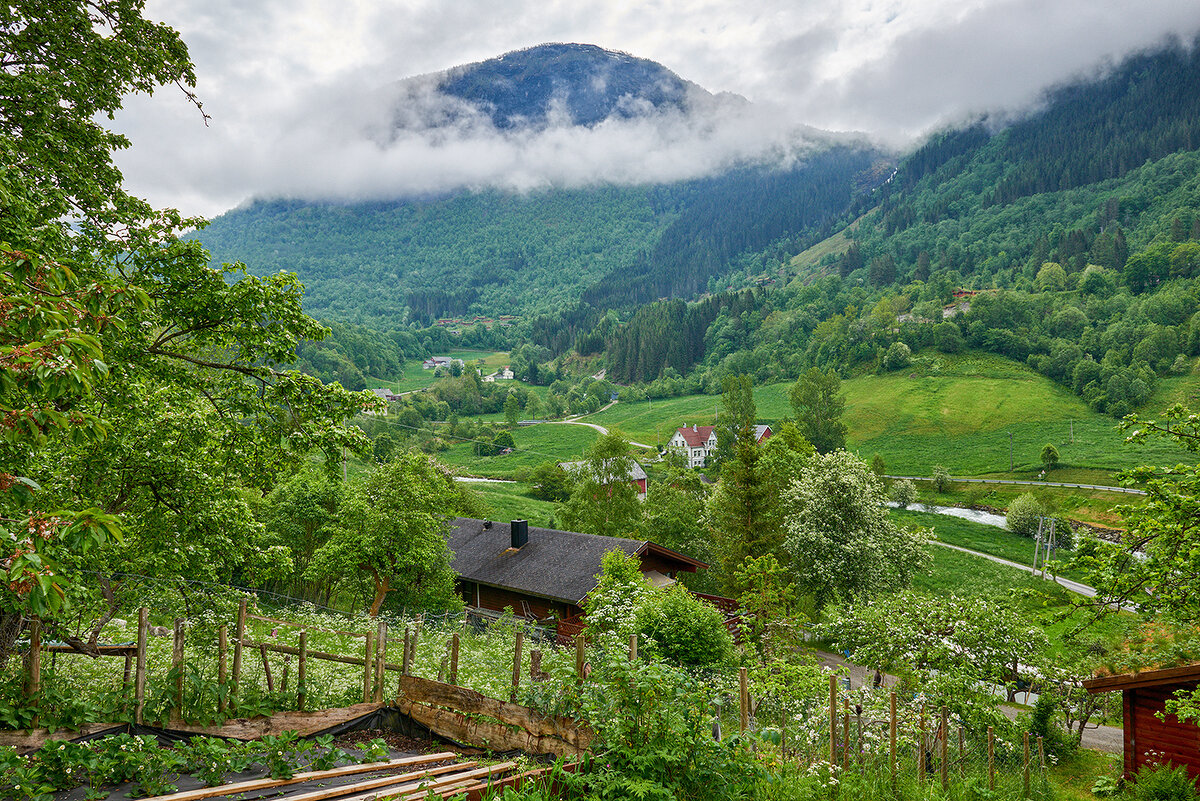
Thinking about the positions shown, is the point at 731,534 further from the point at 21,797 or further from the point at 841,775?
the point at 21,797

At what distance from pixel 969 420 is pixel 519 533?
92.3 meters

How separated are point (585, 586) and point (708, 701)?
2444cm

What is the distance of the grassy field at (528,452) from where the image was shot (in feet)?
324

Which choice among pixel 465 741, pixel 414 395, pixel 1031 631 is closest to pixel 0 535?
pixel 465 741

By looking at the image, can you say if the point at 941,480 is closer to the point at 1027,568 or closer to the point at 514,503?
the point at 1027,568

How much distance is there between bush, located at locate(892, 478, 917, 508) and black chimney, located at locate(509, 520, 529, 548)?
55923mm

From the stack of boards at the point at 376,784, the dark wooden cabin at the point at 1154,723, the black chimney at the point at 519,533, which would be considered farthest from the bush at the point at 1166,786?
the black chimney at the point at 519,533

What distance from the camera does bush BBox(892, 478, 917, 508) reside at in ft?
254

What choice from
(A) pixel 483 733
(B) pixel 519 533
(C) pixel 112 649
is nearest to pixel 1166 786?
(A) pixel 483 733

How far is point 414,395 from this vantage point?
147250 mm

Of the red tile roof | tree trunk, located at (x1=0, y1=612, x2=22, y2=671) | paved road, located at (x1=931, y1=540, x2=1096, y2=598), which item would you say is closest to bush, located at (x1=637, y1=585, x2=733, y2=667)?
tree trunk, located at (x1=0, y1=612, x2=22, y2=671)

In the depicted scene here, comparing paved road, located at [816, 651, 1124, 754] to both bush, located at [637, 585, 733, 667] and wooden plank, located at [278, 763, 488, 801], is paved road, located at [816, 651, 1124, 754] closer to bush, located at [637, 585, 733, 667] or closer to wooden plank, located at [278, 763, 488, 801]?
bush, located at [637, 585, 733, 667]

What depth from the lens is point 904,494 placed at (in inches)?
3051

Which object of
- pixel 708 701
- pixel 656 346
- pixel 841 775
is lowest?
pixel 841 775
